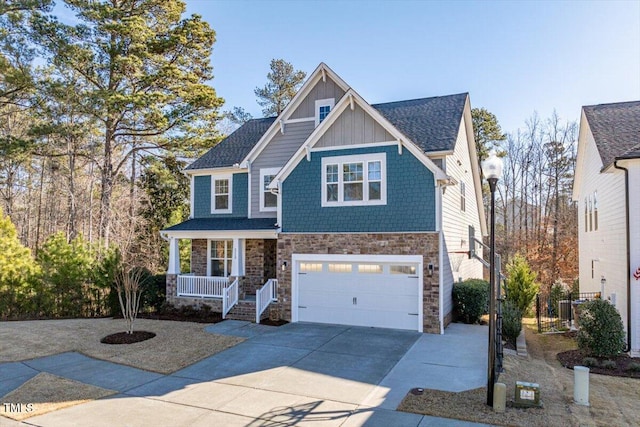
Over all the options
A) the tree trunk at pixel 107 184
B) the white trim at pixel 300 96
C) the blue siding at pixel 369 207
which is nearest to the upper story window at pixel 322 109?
the white trim at pixel 300 96

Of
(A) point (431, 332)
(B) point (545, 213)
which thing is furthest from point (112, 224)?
(B) point (545, 213)

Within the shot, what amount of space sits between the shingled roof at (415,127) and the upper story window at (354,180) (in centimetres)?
176

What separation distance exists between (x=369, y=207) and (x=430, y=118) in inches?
187

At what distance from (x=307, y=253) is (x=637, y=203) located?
30.6 ft

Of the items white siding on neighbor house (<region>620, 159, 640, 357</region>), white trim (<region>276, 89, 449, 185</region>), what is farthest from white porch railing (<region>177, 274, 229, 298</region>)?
white siding on neighbor house (<region>620, 159, 640, 357</region>)

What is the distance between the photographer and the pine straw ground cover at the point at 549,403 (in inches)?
245

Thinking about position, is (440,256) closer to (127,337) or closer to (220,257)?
(220,257)

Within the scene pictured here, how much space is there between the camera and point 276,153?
16375mm

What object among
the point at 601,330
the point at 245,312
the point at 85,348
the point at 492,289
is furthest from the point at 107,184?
the point at 601,330

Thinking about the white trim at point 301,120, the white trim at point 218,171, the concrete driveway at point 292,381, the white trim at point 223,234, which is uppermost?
the white trim at point 301,120

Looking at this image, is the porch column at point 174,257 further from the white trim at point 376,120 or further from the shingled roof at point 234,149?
the white trim at point 376,120

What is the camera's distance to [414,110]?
16.2 metres

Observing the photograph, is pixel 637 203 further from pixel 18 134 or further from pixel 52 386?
pixel 18 134

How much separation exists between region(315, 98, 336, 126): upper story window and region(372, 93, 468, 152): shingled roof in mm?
2266
